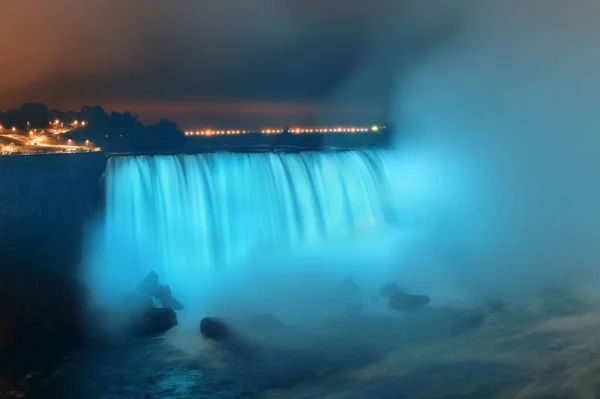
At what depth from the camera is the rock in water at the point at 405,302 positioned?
57.2 feet

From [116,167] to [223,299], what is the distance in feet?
18.8

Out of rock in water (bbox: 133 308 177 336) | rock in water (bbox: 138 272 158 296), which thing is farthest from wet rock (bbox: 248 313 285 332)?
rock in water (bbox: 138 272 158 296)

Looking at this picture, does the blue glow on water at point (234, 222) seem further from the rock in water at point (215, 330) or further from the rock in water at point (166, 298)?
the rock in water at point (215, 330)

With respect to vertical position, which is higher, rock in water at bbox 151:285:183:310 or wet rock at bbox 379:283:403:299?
rock in water at bbox 151:285:183:310

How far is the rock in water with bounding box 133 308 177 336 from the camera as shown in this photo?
1557cm

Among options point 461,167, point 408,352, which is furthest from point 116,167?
point 461,167

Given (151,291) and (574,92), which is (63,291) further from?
(574,92)

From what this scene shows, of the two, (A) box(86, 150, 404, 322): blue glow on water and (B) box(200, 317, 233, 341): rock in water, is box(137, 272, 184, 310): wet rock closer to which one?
(A) box(86, 150, 404, 322): blue glow on water

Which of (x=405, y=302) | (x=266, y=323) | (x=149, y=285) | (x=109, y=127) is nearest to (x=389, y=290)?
(x=405, y=302)

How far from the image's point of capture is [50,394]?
40.8ft

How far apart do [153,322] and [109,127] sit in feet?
89.0

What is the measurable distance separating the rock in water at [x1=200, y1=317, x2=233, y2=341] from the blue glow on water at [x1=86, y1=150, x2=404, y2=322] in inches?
142

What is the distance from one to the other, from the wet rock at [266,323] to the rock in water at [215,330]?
2.77ft

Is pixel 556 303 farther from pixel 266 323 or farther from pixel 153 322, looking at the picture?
pixel 153 322
